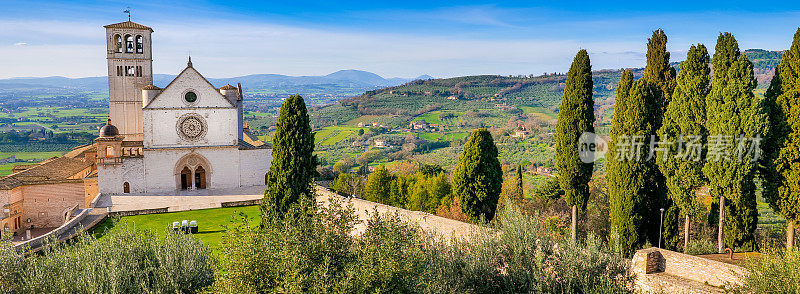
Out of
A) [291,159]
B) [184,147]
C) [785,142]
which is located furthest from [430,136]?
[785,142]

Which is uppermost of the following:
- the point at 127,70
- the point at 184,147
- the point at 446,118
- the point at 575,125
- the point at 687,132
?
the point at 127,70

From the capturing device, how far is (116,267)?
399 inches

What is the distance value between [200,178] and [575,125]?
875 inches

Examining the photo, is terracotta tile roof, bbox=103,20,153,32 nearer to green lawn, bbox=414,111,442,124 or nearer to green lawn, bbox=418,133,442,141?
green lawn, bbox=418,133,442,141

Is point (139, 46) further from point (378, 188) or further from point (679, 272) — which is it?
point (679, 272)

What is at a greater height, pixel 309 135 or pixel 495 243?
pixel 309 135

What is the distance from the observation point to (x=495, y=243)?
11.4m

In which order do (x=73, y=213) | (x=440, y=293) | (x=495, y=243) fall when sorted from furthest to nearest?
(x=73, y=213) < (x=495, y=243) < (x=440, y=293)

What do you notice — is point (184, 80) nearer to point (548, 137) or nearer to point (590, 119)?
point (590, 119)

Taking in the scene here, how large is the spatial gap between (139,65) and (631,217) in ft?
101

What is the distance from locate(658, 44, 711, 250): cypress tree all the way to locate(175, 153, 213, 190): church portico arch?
79.1 ft

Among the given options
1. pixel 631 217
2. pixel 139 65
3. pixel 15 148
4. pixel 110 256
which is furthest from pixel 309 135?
pixel 15 148

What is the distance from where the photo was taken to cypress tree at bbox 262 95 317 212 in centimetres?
1897

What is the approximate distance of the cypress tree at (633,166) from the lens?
16.3m
